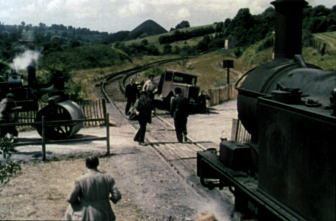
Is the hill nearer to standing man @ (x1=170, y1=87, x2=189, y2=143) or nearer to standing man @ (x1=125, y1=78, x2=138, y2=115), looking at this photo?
standing man @ (x1=125, y1=78, x2=138, y2=115)

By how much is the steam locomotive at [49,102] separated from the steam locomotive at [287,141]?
6.14 m

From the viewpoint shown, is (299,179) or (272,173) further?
(272,173)

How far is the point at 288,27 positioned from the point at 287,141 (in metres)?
2.70

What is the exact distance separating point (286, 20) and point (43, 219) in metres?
5.30

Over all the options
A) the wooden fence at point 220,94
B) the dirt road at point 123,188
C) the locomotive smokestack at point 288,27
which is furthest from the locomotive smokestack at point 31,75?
the wooden fence at point 220,94

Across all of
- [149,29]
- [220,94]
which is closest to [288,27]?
[220,94]

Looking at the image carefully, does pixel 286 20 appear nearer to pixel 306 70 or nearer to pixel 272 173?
pixel 306 70

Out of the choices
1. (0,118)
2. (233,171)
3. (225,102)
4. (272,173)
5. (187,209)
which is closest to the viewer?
(272,173)

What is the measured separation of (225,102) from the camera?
76.3ft

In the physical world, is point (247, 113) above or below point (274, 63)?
below

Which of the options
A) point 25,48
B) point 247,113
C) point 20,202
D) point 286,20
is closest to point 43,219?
point 20,202

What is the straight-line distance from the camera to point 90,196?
4977 millimetres

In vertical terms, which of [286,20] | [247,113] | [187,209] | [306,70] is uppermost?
[286,20]

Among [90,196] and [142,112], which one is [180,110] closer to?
[142,112]
